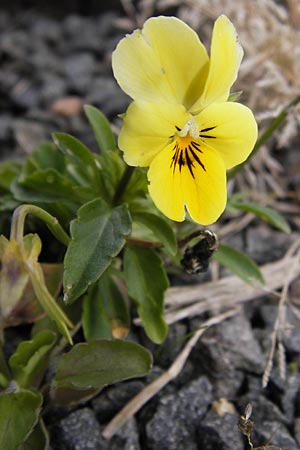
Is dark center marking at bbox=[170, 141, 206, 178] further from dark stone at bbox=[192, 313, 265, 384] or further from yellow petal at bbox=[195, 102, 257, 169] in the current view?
dark stone at bbox=[192, 313, 265, 384]

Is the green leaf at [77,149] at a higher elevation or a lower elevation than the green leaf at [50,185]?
higher

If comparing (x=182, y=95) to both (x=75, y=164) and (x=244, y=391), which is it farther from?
(x=244, y=391)

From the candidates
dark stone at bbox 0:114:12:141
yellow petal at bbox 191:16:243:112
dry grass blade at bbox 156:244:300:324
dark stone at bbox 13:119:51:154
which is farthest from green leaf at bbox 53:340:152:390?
dark stone at bbox 0:114:12:141

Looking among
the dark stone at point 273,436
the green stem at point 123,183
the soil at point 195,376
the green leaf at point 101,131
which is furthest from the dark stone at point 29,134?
the dark stone at point 273,436

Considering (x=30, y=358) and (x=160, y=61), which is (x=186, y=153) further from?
(x=30, y=358)

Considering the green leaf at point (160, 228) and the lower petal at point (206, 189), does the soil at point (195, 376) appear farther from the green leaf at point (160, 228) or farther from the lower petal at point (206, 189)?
the lower petal at point (206, 189)

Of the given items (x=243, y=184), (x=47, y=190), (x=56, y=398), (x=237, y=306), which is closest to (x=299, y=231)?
(x=243, y=184)
